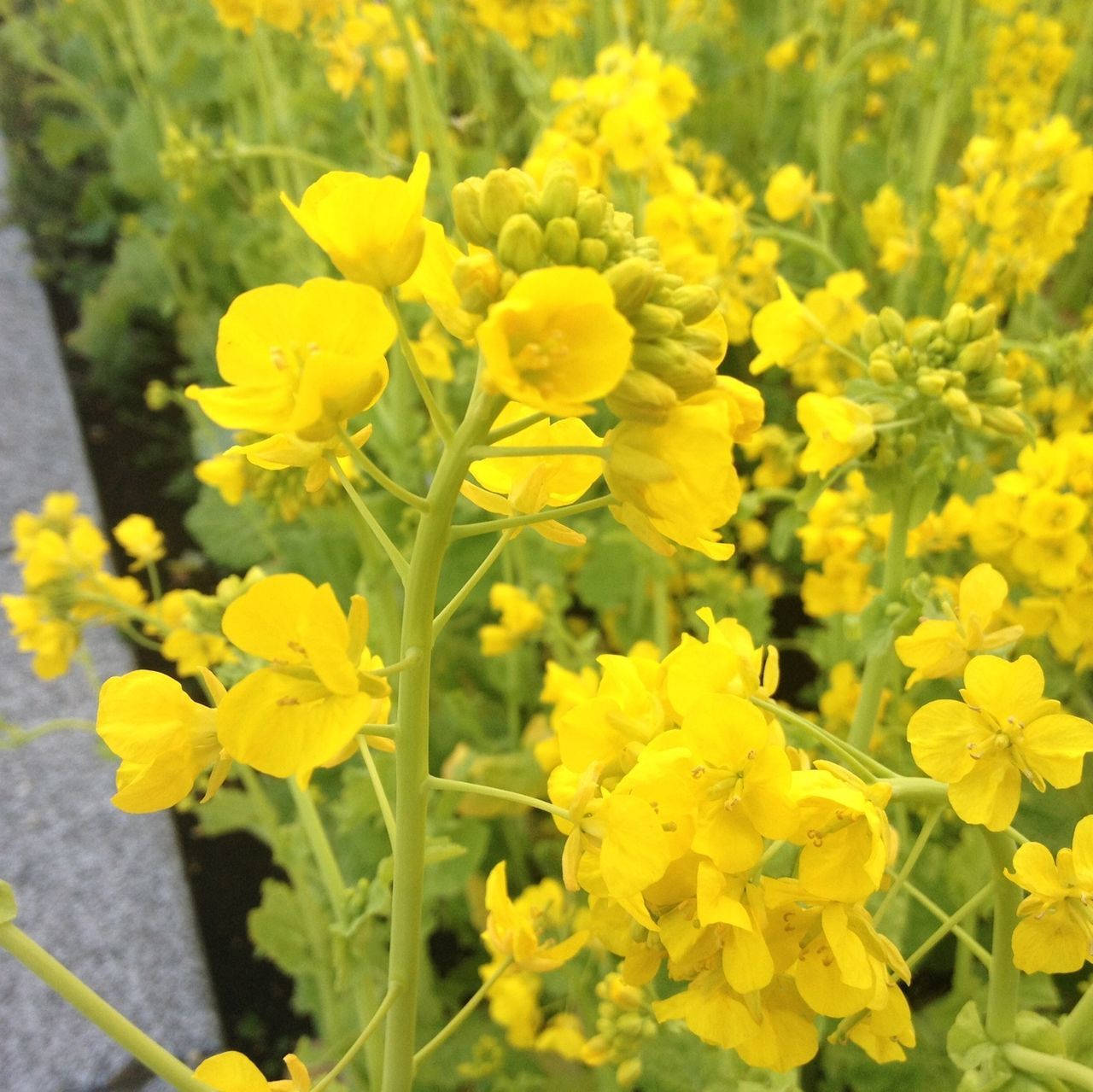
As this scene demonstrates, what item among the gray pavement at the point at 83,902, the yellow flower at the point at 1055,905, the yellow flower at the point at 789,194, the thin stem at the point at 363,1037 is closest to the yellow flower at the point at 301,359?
the thin stem at the point at 363,1037

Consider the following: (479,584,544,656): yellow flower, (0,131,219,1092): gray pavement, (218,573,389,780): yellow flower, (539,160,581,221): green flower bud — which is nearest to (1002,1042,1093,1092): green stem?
(218,573,389,780): yellow flower

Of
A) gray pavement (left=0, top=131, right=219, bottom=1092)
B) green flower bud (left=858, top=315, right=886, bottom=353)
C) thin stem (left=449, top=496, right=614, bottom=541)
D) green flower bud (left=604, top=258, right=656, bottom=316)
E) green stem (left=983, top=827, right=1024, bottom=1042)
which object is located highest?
green flower bud (left=604, top=258, right=656, bottom=316)

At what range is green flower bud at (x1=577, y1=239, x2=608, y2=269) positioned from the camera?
0.55 metres

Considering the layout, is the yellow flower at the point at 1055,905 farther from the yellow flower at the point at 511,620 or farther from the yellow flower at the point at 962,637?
the yellow flower at the point at 511,620

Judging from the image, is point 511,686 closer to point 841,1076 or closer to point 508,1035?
point 508,1035

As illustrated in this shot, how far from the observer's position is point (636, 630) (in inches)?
70.9

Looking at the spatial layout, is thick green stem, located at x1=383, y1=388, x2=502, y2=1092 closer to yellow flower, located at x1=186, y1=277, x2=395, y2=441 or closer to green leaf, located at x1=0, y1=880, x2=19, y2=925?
yellow flower, located at x1=186, y1=277, x2=395, y2=441

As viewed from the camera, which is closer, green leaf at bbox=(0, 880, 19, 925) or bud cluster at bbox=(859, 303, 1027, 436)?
green leaf at bbox=(0, 880, 19, 925)

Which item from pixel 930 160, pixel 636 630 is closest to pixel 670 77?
pixel 930 160

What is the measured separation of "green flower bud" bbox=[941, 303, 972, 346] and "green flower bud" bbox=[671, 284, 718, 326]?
19.6 inches

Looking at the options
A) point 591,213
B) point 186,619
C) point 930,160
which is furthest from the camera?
point 930,160

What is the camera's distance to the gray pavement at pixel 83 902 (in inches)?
52.2

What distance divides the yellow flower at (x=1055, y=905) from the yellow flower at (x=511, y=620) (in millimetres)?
910

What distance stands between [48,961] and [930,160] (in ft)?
7.43
